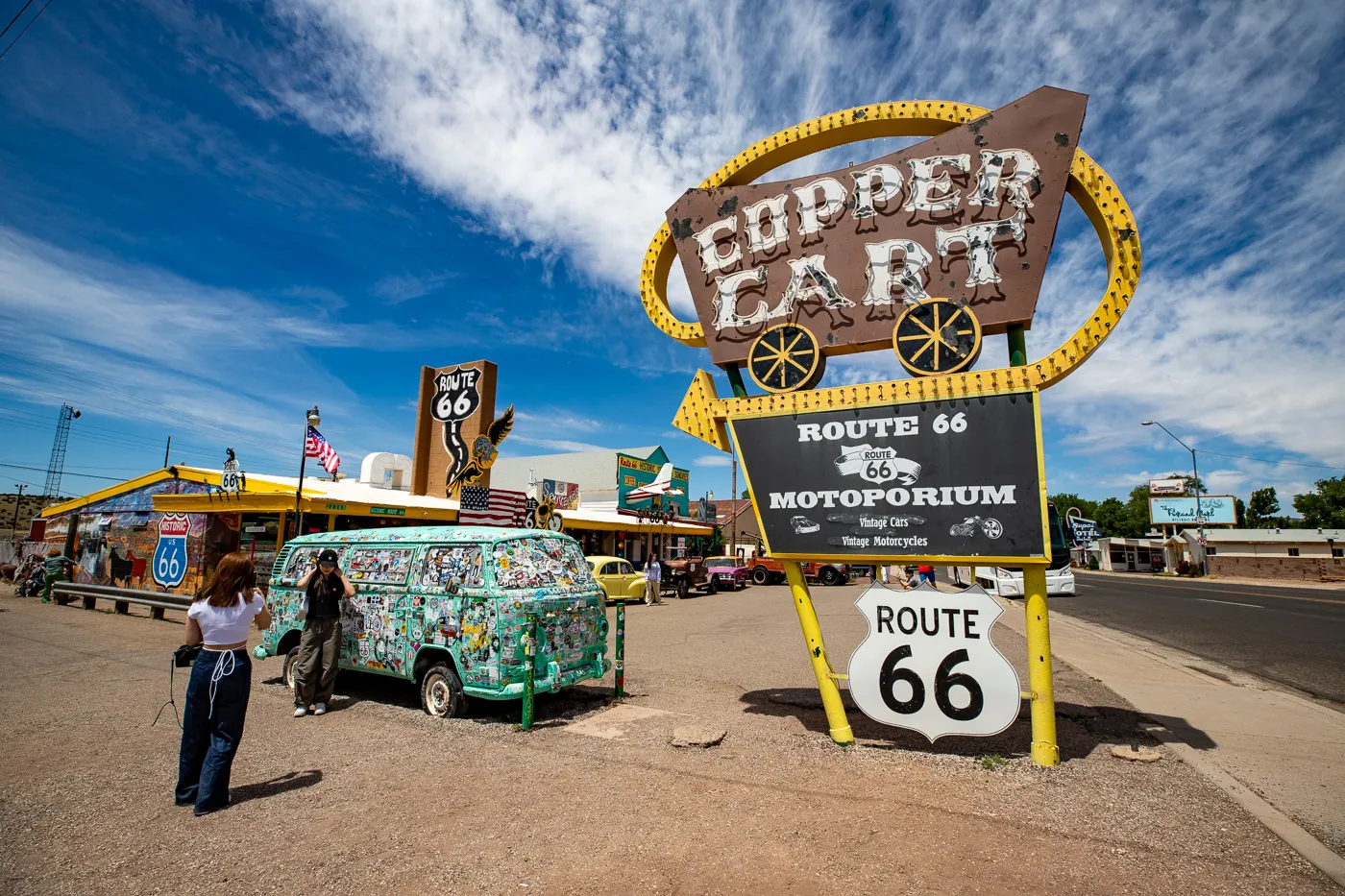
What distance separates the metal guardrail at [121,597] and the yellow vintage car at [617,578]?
10.0 meters

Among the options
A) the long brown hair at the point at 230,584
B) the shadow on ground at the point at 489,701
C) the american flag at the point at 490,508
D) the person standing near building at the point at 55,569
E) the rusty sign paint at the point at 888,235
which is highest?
the rusty sign paint at the point at 888,235

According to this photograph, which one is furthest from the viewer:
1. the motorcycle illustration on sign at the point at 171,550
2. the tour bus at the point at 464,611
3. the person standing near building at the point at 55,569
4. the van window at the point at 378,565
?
the person standing near building at the point at 55,569

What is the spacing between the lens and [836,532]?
6145 millimetres

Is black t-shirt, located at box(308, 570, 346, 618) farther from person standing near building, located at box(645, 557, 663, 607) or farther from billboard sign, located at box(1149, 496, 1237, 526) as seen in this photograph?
billboard sign, located at box(1149, 496, 1237, 526)

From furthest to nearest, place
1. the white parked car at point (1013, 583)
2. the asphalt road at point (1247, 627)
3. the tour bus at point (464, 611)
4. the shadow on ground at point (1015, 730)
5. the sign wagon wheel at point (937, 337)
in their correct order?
the white parked car at point (1013, 583)
the asphalt road at point (1247, 627)
the tour bus at point (464, 611)
the shadow on ground at point (1015, 730)
the sign wagon wheel at point (937, 337)

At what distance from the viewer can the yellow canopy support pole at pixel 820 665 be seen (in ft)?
19.7

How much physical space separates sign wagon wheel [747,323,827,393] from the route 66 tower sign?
0.02 metres

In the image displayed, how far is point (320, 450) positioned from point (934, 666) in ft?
47.1

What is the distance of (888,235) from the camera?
6215 mm

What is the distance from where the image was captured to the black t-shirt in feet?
22.8

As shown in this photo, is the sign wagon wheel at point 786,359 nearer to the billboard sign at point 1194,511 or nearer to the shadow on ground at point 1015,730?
the shadow on ground at point 1015,730

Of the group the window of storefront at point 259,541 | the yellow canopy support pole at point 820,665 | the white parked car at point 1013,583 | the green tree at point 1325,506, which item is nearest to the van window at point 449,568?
the yellow canopy support pole at point 820,665

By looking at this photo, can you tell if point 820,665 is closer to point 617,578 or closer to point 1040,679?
point 1040,679

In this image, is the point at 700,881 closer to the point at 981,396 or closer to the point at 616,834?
the point at 616,834
